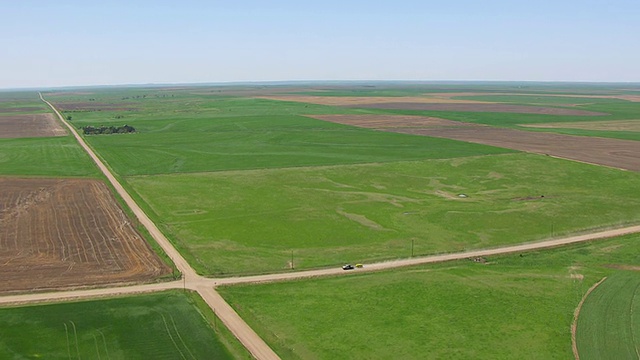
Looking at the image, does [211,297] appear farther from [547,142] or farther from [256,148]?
[547,142]

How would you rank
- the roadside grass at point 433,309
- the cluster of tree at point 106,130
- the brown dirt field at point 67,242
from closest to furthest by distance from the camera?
1. the roadside grass at point 433,309
2. the brown dirt field at point 67,242
3. the cluster of tree at point 106,130

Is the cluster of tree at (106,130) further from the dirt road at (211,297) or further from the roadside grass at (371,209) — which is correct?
the dirt road at (211,297)

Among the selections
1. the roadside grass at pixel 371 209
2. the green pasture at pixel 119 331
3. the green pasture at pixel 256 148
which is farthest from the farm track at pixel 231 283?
the green pasture at pixel 256 148

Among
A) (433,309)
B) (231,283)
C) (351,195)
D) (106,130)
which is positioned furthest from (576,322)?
(106,130)

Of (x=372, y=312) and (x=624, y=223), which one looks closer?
(x=372, y=312)

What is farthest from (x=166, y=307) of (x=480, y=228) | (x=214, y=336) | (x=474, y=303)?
(x=480, y=228)

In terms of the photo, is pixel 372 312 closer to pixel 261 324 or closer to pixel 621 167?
pixel 261 324
